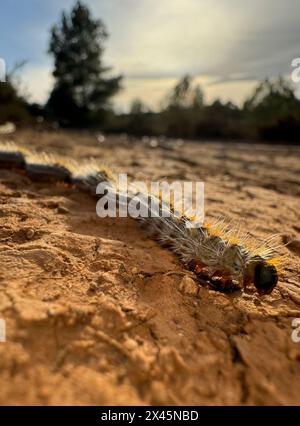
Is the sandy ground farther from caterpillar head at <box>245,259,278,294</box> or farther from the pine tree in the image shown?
the pine tree

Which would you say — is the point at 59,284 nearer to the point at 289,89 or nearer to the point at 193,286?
the point at 193,286

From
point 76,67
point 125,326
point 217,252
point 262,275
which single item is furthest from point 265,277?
point 76,67

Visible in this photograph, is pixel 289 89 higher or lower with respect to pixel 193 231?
higher

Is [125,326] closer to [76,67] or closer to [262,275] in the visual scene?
[262,275]

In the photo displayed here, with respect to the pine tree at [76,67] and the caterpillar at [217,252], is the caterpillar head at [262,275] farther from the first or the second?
the pine tree at [76,67]
